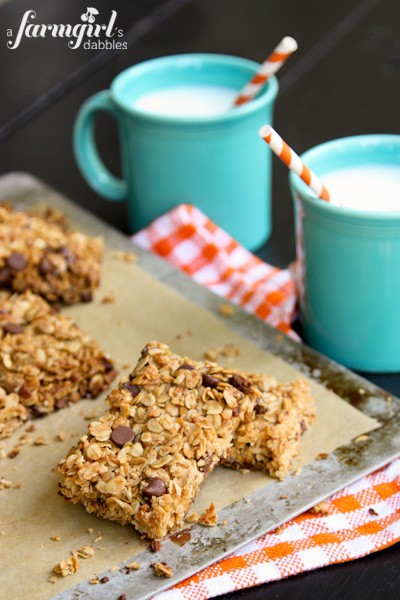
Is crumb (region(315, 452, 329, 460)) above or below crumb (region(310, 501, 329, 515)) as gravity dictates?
above

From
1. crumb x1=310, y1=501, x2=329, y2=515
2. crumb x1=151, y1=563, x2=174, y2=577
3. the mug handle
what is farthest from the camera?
the mug handle

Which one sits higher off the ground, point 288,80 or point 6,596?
point 288,80

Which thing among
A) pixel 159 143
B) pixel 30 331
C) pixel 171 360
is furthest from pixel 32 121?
pixel 171 360

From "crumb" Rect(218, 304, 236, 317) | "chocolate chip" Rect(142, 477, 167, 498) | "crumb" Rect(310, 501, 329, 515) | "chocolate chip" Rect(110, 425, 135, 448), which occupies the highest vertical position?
"chocolate chip" Rect(110, 425, 135, 448)

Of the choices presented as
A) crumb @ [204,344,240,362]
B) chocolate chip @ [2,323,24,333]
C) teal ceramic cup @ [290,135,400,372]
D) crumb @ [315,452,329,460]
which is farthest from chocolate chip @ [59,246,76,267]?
crumb @ [315,452,329,460]

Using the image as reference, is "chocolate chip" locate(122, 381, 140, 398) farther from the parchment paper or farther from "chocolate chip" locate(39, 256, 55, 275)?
"chocolate chip" locate(39, 256, 55, 275)

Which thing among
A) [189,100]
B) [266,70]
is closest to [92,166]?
[189,100]

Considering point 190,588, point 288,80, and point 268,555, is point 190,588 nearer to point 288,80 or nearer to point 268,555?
point 268,555

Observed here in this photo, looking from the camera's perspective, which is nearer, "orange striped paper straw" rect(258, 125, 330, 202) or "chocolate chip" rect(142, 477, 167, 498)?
"chocolate chip" rect(142, 477, 167, 498)
